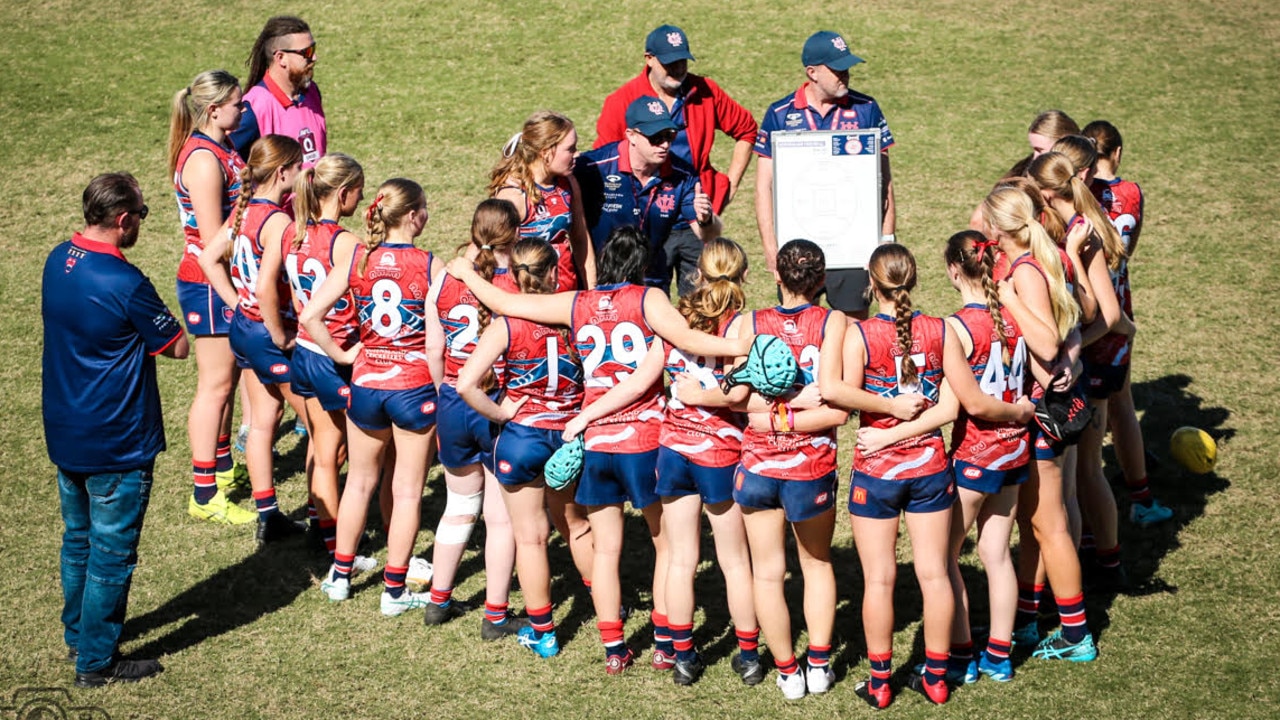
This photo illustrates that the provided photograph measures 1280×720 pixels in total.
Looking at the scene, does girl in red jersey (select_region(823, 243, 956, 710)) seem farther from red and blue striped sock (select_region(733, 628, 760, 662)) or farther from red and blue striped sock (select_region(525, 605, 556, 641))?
red and blue striped sock (select_region(525, 605, 556, 641))

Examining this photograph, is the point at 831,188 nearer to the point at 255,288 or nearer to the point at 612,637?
the point at 612,637

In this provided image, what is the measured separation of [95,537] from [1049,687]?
467cm

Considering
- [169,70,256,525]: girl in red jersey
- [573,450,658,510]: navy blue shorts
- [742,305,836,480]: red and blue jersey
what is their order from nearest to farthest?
[742,305,836,480]: red and blue jersey, [573,450,658,510]: navy blue shorts, [169,70,256,525]: girl in red jersey

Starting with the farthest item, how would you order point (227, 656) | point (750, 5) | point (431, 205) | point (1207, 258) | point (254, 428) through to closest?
point (750, 5) → point (431, 205) → point (1207, 258) → point (254, 428) → point (227, 656)

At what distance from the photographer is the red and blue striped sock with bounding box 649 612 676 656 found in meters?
6.29

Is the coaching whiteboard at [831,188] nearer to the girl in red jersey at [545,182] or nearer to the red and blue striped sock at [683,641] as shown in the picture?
the girl in red jersey at [545,182]

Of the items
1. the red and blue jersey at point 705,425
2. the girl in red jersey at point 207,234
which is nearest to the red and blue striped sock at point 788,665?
the red and blue jersey at point 705,425

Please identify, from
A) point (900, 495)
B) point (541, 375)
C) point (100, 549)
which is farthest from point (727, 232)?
point (100, 549)

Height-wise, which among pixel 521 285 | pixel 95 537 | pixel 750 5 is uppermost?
pixel 750 5

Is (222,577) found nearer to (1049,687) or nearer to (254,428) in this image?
(254,428)

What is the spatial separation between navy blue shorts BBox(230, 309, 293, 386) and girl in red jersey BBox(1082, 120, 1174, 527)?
475 centimetres

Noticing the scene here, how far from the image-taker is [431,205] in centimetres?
1262

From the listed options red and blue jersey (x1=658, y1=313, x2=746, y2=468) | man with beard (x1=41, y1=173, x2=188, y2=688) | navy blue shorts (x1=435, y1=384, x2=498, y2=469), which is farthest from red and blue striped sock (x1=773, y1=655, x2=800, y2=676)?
man with beard (x1=41, y1=173, x2=188, y2=688)

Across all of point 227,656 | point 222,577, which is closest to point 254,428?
point 222,577
